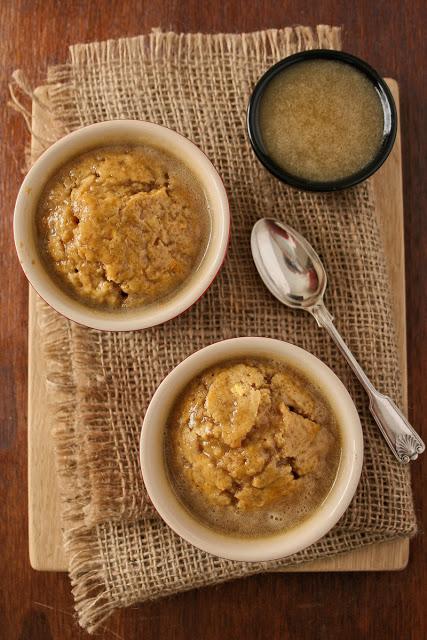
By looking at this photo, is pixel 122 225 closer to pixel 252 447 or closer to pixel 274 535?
pixel 252 447

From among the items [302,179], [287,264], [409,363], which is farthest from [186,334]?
A: [409,363]

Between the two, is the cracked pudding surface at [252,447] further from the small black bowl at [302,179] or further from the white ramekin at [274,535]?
the small black bowl at [302,179]

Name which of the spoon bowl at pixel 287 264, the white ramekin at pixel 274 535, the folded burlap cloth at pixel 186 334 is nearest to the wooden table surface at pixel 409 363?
the folded burlap cloth at pixel 186 334

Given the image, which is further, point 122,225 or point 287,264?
point 287,264

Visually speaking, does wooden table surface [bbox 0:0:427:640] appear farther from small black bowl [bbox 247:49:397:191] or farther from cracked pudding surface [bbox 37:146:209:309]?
cracked pudding surface [bbox 37:146:209:309]

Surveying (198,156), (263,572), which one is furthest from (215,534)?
(198,156)
